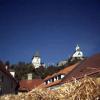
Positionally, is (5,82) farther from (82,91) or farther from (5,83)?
(82,91)

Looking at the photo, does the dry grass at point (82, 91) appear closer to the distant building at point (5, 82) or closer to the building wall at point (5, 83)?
the distant building at point (5, 82)

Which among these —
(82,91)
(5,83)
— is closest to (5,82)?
(5,83)

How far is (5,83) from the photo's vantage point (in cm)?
6412

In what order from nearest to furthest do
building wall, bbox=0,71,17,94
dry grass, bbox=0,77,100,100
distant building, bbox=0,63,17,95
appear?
dry grass, bbox=0,77,100,100 < distant building, bbox=0,63,17,95 < building wall, bbox=0,71,17,94

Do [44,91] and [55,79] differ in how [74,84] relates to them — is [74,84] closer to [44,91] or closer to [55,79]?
[44,91]

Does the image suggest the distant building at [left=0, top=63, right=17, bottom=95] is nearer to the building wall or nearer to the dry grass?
the building wall

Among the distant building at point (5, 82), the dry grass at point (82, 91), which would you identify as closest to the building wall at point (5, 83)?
the distant building at point (5, 82)

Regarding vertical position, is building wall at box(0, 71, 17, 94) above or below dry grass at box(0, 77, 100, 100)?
above

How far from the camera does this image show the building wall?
199 ft

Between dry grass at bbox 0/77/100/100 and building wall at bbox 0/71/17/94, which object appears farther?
building wall at bbox 0/71/17/94

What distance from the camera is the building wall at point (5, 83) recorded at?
60.7 m

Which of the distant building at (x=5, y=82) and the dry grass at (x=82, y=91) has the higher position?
the distant building at (x=5, y=82)

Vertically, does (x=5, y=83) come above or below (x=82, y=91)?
above

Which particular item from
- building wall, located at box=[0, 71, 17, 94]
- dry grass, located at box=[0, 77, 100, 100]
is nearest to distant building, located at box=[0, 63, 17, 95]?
building wall, located at box=[0, 71, 17, 94]
